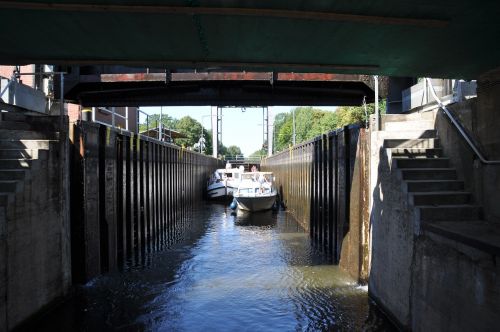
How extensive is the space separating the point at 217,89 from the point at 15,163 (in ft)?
27.0

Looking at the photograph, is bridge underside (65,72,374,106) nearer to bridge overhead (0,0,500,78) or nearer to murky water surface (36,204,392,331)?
bridge overhead (0,0,500,78)

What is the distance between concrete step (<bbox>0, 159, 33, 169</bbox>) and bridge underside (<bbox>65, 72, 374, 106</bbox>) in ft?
17.1

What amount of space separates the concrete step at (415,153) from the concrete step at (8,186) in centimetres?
757

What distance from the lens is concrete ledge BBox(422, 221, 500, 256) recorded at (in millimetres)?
5207

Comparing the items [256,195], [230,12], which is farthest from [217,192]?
[230,12]

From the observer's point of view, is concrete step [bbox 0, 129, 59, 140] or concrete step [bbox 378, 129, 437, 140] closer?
concrete step [bbox 378, 129, 437, 140]

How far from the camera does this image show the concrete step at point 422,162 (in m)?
8.43

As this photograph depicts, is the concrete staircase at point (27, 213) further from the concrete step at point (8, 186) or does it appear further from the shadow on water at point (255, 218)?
the shadow on water at point (255, 218)

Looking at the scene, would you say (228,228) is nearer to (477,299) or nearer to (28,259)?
(28,259)

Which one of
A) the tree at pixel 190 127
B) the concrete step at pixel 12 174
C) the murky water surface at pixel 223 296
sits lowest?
the murky water surface at pixel 223 296

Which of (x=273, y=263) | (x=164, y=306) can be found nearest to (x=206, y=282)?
(x=164, y=306)

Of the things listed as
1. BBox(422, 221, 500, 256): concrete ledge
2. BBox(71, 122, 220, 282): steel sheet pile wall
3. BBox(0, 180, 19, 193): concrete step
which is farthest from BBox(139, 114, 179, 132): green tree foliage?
BBox(422, 221, 500, 256): concrete ledge

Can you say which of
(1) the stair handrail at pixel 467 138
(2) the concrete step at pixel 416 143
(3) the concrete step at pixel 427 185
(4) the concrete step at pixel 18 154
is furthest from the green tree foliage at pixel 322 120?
(4) the concrete step at pixel 18 154

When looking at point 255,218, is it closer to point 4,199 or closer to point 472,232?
point 4,199
